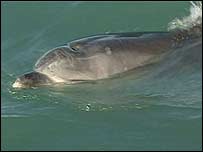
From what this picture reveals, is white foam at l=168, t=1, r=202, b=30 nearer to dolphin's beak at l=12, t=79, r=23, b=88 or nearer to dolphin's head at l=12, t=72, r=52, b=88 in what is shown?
dolphin's head at l=12, t=72, r=52, b=88

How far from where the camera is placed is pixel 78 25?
14969mm

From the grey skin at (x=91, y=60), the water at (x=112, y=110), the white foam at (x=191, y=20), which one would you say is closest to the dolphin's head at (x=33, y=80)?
the grey skin at (x=91, y=60)

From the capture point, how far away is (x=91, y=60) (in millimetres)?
10883

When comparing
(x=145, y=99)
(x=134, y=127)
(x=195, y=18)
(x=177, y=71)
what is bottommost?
(x=134, y=127)

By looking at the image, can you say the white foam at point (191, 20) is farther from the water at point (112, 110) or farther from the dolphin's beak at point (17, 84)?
the dolphin's beak at point (17, 84)

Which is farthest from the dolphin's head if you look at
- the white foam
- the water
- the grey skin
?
the white foam

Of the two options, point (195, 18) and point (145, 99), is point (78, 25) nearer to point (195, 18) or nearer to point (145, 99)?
point (195, 18)

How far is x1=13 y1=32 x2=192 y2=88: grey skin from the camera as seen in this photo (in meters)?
10.9

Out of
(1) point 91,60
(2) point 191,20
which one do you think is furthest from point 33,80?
(2) point 191,20

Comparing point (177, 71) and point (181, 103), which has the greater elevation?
point (177, 71)

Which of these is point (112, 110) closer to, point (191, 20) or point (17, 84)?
point (17, 84)

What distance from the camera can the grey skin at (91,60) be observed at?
10.9m

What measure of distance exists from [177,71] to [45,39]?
4096mm

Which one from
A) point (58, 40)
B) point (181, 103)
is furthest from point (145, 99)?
point (58, 40)
